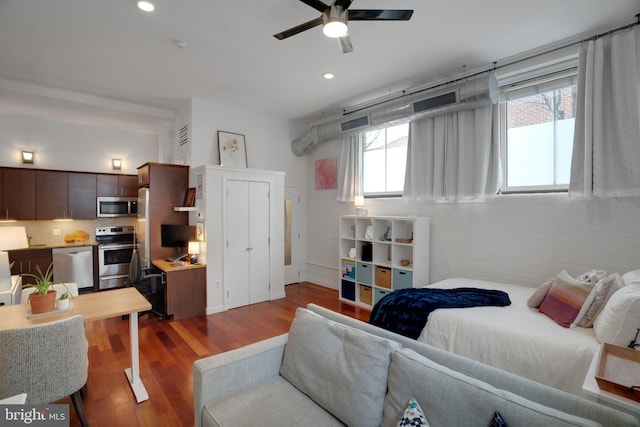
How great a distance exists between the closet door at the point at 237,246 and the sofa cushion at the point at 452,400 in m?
3.63

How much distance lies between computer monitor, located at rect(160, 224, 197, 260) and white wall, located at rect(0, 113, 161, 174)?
6.65 ft

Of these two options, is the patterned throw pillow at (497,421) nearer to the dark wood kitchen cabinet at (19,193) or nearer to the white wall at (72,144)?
the white wall at (72,144)

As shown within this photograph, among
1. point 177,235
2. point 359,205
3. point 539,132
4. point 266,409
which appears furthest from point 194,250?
point 539,132

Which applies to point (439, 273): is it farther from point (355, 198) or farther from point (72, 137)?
point (72, 137)

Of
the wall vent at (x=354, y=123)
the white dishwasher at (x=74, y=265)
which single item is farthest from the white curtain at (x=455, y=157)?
the white dishwasher at (x=74, y=265)

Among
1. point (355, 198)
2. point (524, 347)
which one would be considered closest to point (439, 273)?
point (355, 198)

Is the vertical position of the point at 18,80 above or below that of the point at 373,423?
above

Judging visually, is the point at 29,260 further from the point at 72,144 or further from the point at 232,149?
the point at 232,149

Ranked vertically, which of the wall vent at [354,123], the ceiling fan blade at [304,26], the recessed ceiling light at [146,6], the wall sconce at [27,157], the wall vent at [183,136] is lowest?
the wall sconce at [27,157]

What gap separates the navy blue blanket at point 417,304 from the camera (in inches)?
108

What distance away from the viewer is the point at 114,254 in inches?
234

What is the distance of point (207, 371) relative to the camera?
175 centimetres

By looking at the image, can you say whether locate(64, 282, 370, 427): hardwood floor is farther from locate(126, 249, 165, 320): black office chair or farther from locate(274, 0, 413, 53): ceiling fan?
locate(274, 0, 413, 53): ceiling fan

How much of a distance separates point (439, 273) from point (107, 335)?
169 inches
